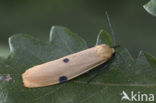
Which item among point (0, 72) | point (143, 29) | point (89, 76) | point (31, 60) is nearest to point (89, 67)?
point (89, 76)

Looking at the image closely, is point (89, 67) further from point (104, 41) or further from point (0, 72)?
point (0, 72)

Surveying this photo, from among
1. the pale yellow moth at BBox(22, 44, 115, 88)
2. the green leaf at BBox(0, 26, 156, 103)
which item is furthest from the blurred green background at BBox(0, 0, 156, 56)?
the green leaf at BBox(0, 26, 156, 103)

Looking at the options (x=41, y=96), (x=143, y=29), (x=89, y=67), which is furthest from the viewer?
(x=143, y=29)

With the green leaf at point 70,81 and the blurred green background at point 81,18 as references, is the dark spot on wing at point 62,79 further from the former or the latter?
the blurred green background at point 81,18

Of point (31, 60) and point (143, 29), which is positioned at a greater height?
point (31, 60)

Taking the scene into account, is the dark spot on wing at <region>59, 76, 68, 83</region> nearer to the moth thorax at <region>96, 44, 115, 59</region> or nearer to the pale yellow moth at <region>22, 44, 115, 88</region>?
the pale yellow moth at <region>22, 44, 115, 88</region>

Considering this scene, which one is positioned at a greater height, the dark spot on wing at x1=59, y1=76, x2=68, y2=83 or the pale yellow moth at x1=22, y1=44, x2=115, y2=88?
the pale yellow moth at x1=22, y1=44, x2=115, y2=88
